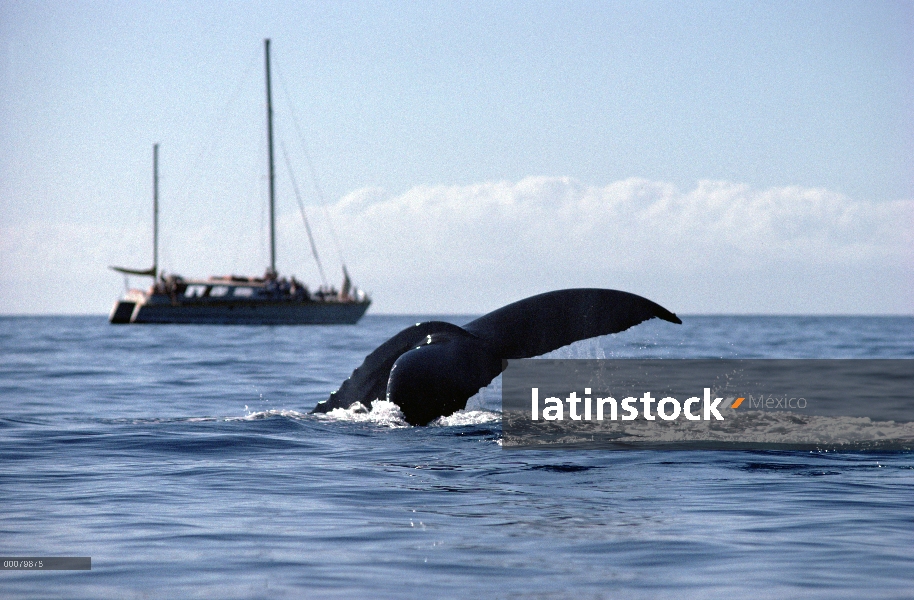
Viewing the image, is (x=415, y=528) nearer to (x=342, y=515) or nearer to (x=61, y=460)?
(x=342, y=515)

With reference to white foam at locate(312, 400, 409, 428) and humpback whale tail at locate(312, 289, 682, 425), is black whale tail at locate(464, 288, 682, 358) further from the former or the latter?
white foam at locate(312, 400, 409, 428)

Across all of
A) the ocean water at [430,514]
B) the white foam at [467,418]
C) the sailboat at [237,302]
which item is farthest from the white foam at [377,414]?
the sailboat at [237,302]

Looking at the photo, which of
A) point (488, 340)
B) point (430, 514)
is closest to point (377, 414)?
point (488, 340)

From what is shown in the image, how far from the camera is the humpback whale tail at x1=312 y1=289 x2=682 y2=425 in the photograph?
26.4ft

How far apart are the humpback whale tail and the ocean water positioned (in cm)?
17

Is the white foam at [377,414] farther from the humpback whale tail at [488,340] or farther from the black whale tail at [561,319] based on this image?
the black whale tail at [561,319]

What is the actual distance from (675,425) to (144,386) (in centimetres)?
986

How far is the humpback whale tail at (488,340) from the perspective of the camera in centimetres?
805

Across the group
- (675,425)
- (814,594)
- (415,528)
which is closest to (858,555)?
(814,594)

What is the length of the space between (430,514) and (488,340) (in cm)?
237

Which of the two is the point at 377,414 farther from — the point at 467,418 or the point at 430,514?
the point at 430,514

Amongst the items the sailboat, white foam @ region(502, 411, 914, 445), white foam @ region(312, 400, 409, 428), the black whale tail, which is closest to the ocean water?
white foam @ region(312, 400, 409, 428)

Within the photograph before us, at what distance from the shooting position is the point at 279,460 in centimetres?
846

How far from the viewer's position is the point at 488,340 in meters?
8.35
